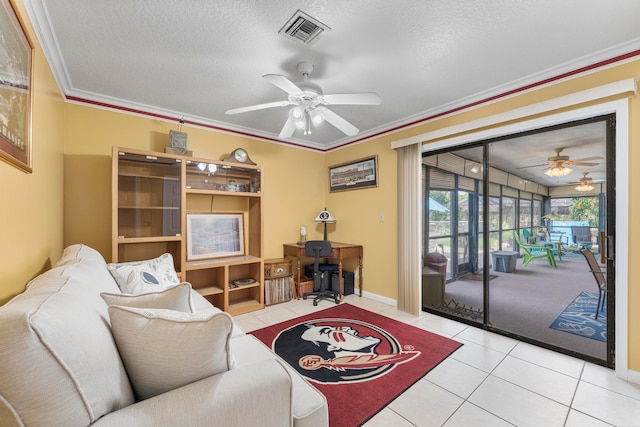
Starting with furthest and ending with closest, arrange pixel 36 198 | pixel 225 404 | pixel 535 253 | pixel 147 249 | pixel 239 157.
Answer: pixel 239 157, pixel 147 249, pixel 535 253, pixel 36 198, pixel 225 404

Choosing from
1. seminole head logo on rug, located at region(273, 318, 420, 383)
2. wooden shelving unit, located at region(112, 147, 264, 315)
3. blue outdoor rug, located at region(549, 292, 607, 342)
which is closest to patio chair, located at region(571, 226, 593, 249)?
blue outdoor rug, located at region(549, 292, 607, 342)

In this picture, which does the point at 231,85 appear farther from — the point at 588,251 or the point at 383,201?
the point at 588,251

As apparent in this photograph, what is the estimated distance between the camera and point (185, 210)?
3045mm

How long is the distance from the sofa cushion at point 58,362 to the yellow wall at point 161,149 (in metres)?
0.73

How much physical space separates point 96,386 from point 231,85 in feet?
8.28

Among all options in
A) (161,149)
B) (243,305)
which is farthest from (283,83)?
(243,305)

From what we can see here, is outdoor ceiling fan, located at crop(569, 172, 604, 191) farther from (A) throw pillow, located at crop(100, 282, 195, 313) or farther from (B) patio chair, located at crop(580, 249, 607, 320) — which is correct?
(A) throw pillow, located at crop(100, 282, 195, 313)

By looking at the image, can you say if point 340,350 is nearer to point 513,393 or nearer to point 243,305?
point 513,393

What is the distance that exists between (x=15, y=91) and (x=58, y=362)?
138cm

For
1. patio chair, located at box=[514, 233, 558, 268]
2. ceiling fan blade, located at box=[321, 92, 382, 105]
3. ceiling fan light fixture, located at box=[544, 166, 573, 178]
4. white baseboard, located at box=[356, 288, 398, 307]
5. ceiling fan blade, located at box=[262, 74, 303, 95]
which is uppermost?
ceiling fan blade, located at box=[262, 74, 303, 95]

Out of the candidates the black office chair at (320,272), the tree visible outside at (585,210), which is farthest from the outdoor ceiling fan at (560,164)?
the black office chair at (320,272)

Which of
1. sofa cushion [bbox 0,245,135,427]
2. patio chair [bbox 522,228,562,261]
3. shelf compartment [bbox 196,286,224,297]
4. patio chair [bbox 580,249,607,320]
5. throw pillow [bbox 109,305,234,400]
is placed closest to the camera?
sofa cushion [bbox 0,245,135,427]

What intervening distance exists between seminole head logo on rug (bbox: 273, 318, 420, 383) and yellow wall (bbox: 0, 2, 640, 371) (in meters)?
1.11

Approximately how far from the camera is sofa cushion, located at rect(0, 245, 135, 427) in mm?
607
